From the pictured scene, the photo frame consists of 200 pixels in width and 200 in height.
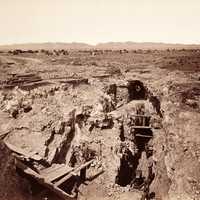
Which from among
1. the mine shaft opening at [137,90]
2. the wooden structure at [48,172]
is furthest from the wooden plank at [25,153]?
the mine shaft opening at [137,90]

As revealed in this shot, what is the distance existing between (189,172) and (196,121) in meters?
3.05

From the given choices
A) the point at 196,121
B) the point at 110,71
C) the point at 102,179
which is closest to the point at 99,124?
the point at 102,179

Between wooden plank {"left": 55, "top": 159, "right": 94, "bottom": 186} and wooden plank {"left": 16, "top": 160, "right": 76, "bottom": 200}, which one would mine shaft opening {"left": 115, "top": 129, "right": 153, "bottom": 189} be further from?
wooden plank {"left": 16, "top": 160, "right": 76, "bottom": 200}

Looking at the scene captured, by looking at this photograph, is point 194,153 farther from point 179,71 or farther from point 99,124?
point 179,71

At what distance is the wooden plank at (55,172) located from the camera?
986cm

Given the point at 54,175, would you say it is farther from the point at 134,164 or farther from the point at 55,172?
the point at 134,164

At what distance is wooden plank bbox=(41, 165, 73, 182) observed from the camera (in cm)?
Result: 986

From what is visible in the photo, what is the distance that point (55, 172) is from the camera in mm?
10234

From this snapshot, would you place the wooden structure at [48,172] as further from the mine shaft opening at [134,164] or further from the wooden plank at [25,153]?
the mine shaft opening at [134,164]

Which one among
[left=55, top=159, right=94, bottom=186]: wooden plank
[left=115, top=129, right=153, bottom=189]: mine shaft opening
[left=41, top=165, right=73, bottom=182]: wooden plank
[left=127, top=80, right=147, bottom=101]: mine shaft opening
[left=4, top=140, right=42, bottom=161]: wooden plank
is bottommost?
[left=115, top=129, right=153, bottom=189]: mine shaft opening

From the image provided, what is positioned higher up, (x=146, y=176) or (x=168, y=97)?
(x=168, y=97)

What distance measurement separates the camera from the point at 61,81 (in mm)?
Answer: 17156

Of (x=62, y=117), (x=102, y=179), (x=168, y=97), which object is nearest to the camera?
(x=102, y=179)

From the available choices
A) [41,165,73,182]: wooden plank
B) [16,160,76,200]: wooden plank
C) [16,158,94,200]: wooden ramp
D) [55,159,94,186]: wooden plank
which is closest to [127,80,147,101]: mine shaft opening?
[55,159,94,186]: wooden plank
